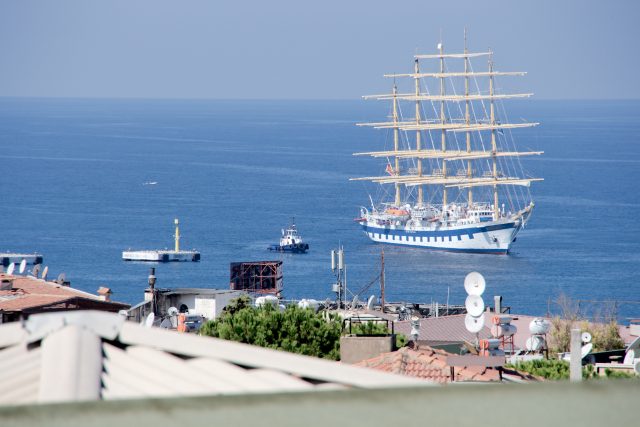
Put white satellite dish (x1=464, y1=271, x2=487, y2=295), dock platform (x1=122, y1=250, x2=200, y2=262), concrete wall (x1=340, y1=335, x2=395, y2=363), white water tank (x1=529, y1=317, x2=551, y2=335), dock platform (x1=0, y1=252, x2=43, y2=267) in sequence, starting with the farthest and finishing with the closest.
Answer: dock platform (x1=122, y1=250, x2=200, y2=262) < dock platform (x1=0, y1=252, x2=43, y2=267) < white water tank (x1=529, y1=317, x2=551, y2=335) < white satellite dish (x1=464, y1=271, x2=487, y2=295) < concrete wall (x1=340, y1=335, x2=395, y2=363)

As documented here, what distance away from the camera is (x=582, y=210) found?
11862 cm

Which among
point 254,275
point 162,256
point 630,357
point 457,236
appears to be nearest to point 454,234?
point 457,236

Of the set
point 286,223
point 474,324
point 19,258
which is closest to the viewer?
point 474,324

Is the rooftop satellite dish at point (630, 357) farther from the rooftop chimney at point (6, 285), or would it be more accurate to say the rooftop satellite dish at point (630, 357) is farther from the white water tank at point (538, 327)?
the rooftop chimney at point (6, 285)

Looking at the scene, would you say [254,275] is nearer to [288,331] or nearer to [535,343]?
[535,343]

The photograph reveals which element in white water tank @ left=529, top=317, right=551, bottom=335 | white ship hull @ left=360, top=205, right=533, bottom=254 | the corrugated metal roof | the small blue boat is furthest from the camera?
white ship hull @ left=360, top=205, right=533, bottom=254

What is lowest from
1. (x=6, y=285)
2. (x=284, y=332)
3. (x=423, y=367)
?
(x=423, y=367)

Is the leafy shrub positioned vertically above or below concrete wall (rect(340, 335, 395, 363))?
above

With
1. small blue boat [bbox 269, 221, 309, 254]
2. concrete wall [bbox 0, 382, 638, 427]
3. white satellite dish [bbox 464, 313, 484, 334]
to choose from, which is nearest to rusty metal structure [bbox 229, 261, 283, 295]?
small blue boat [bbox 269, 221, 309, 254]

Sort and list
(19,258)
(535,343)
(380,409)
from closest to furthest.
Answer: (380,409) → (535,343) → (19,258)

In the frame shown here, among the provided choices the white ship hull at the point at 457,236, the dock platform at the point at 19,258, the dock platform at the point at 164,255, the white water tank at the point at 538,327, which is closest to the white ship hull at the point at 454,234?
the white ship hull at the point at 457,236

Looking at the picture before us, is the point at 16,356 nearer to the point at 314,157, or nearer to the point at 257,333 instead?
the point at 257,333

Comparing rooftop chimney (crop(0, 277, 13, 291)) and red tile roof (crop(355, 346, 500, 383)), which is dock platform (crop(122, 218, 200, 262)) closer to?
rooftop chimney (crop(0, 277, 13, 291))

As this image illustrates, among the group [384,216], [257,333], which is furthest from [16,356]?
[384,216]
